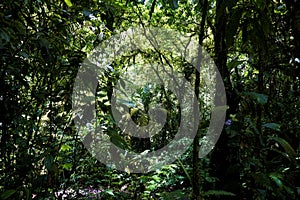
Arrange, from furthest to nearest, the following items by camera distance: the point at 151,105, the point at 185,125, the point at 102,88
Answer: the point at 185,125 < the point at 151,105 < the point at 102,88

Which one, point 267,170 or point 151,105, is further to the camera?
point 151,105

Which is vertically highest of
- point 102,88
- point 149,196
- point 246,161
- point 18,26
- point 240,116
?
point 18,26

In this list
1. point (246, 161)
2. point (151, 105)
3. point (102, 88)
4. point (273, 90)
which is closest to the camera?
point (102, 88)

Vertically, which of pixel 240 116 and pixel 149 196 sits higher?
pixel 240 116

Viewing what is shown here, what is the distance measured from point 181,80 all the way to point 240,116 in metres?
2.95

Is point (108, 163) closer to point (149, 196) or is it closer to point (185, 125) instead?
point (149, 196)

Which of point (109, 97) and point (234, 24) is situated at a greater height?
point (234, 24)

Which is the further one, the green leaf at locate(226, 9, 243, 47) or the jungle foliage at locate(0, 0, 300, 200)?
the jungle foliage at locate(0, 0, 300, 200)

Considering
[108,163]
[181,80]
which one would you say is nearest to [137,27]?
[181,80]

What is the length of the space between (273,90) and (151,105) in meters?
2.03

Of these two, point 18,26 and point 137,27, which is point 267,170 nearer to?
point 18,26

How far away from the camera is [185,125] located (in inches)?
159

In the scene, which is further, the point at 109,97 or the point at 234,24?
the point at 109,97

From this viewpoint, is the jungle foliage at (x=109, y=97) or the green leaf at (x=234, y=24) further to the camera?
the jungle foliage at (x=109, y=97)
